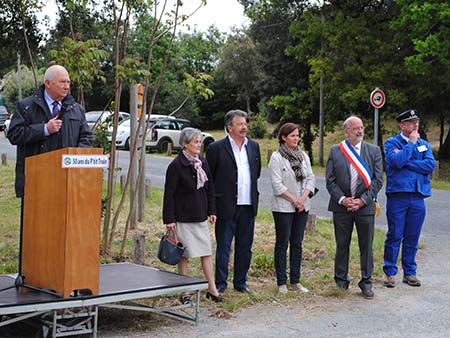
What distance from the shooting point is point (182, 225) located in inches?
293

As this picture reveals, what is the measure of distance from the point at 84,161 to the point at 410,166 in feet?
14.6

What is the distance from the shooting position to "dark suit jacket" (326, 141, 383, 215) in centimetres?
821

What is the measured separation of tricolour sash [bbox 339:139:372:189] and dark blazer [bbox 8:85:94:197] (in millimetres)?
3126

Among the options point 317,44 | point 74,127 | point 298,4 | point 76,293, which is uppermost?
point 298,4

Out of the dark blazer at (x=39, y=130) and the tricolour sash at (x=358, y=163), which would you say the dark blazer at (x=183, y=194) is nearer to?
the dark blazer at (x=39, y=130)

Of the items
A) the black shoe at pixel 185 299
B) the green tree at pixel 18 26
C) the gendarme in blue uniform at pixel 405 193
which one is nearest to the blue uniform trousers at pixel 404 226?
the gendarme in blue uniform at pixel 405 193

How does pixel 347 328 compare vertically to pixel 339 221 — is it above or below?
below

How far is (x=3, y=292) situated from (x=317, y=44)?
80.7ft

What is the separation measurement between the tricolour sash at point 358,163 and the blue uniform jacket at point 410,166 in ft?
1.74

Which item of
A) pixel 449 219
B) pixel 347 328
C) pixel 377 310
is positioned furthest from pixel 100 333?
pixel 449 219

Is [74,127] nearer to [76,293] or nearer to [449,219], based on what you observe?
[76,293]

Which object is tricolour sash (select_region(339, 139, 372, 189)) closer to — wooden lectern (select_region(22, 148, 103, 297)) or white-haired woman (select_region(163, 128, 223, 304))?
white-haired woman (select_region(163, 128, 223, 304))

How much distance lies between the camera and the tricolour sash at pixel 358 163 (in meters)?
8.21

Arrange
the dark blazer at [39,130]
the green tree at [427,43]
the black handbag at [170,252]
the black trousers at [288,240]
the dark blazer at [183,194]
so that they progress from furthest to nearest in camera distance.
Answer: the green tree at [427,43] → the black trousers at [288,240] → the dark blazer at [183,194] → the black handbag at [170,252] → the dark blazer at [39,130]
